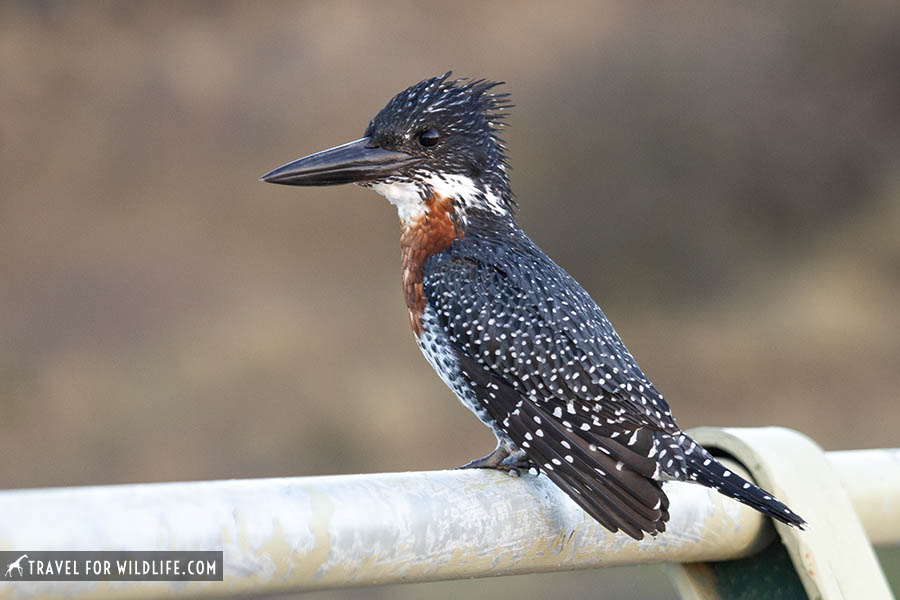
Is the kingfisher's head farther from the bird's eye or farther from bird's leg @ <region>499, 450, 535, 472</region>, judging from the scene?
bird's leg @ <region>499, 450, 535, 472</region>

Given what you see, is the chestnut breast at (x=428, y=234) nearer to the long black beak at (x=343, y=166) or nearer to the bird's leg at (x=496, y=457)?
the long black beak at (x=343, y=166)

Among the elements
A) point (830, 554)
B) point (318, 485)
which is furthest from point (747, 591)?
point (318, 485)

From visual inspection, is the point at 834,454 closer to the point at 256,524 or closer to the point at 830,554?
the point at 830,554

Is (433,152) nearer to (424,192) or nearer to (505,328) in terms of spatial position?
(424,192)

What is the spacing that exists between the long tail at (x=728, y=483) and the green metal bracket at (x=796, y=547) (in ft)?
0.10

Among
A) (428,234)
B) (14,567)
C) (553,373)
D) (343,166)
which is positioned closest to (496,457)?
(553,373)

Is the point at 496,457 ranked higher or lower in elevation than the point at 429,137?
lower

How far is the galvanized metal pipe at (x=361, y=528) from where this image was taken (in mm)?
767

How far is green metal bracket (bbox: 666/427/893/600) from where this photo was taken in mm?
1177

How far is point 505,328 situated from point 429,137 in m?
0.36

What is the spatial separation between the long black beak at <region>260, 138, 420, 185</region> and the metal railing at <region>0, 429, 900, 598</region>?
53cm

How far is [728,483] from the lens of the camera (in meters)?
1.21

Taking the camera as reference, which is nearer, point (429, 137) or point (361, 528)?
point (361, 528)

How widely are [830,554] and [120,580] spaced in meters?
0.77
